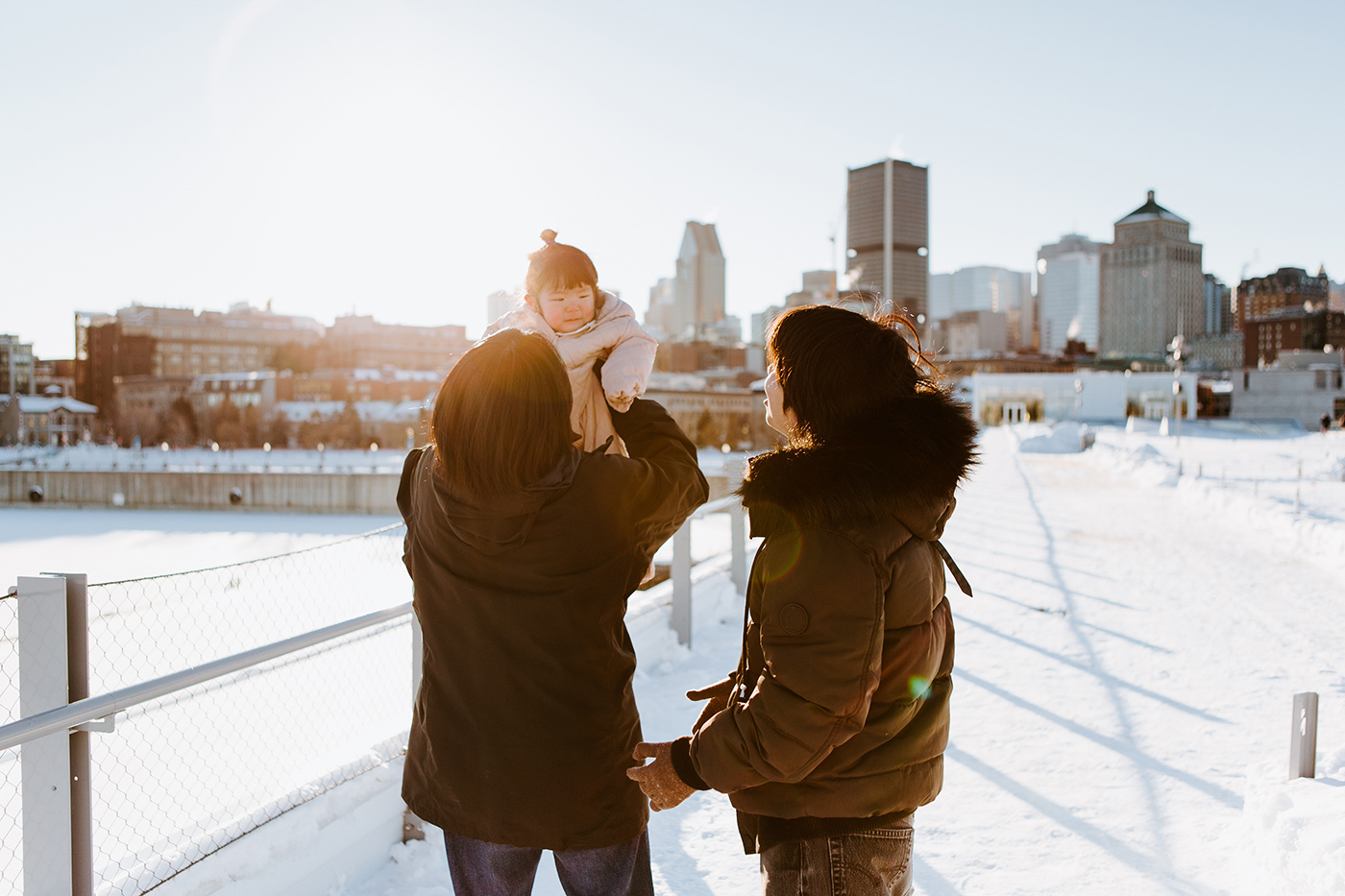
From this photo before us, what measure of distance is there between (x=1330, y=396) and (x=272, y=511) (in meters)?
80.2

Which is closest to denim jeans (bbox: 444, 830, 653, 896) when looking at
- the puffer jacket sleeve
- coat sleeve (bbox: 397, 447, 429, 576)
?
the puffer jacket sleeve

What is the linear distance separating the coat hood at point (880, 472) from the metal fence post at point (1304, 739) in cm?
275

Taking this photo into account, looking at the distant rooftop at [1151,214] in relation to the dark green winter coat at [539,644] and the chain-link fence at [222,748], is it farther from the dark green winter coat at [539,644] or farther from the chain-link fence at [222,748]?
the dark green winter coat at [539,644]

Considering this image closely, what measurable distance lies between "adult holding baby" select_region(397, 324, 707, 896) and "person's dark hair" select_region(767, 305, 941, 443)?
331 mm

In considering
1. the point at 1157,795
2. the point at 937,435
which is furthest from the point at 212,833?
Answer: the point at 1157,795

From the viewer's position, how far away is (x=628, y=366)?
8.13ft

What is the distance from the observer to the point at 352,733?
4715 mm

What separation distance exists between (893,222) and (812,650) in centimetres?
18019

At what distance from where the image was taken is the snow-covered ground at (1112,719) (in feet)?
10.5

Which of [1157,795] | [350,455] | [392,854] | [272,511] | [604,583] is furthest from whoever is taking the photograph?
[350,455]

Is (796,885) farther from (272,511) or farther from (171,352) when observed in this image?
(171,352)

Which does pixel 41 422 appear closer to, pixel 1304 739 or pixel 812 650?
pixel 1304 739

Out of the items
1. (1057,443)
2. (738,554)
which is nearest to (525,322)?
(738,554)

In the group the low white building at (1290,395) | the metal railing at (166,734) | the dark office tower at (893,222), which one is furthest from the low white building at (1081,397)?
the dark office tower at (893,222)
